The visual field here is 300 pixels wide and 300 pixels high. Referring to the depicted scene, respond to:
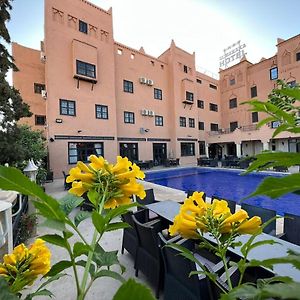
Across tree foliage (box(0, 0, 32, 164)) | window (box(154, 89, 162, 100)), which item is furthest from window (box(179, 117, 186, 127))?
tree foliage (box(0, 0, 32, 164))

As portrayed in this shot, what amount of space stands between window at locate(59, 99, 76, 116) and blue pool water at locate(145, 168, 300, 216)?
293 inches

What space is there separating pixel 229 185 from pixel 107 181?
1262 centimetres

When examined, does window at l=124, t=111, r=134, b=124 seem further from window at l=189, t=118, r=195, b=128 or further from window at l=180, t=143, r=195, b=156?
window at l=189, t=118, r=195, b=128

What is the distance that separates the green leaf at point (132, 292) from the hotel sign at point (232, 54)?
1483 inches

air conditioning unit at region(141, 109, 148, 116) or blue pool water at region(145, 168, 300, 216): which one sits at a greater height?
air conditioning unit at region(141, 109, 148, 116)

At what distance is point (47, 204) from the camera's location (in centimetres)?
48

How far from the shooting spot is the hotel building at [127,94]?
15.2 metres

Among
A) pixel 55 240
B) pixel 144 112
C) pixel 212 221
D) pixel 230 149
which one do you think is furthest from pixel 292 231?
pixel 230 149

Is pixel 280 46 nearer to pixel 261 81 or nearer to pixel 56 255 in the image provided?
pixel 261 81

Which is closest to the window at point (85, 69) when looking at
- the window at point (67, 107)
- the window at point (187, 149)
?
the window at point (67, 107)

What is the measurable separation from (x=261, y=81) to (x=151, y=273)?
2509cm

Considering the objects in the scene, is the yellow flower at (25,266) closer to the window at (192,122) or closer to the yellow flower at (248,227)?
the yellow flower at (248,227)

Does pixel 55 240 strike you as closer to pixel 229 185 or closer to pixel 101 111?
pixel 229 185

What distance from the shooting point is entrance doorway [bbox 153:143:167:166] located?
2095cm
